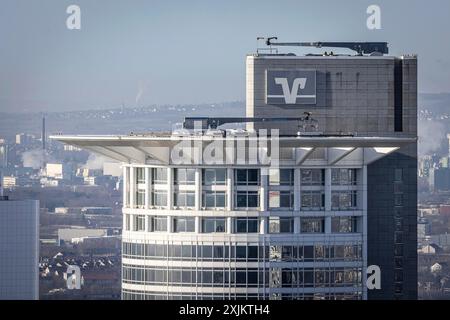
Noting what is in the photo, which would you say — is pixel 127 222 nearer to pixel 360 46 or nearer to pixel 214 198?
pixel 214 198

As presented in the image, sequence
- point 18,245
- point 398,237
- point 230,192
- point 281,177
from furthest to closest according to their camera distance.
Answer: point 18,245 < point 398,237 < point 281,177 < point 230,192

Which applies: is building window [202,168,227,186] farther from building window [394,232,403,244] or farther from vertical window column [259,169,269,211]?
building window [394,232,403,244]

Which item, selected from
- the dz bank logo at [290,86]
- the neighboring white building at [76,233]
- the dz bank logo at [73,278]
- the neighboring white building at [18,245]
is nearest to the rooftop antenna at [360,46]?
the dz bank logo at [290,86]

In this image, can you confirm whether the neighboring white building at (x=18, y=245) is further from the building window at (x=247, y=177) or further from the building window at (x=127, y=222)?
the building window at (x=247, y=177)

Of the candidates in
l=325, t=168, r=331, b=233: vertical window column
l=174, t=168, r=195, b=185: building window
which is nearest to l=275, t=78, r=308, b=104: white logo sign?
l=325, t=168, r=331, b=233: vertical window column

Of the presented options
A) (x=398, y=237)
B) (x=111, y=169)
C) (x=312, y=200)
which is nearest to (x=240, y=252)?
(x=312, y=200)
